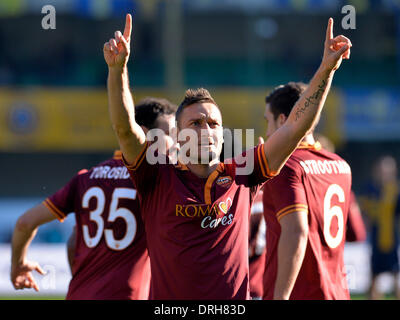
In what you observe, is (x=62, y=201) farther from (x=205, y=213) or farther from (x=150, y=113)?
(x=205, y=213)

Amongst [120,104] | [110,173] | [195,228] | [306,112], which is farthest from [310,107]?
[110,173]

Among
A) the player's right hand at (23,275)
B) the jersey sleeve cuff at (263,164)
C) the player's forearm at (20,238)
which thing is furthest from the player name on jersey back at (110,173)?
the jersey sleeve cuff at (263,164)

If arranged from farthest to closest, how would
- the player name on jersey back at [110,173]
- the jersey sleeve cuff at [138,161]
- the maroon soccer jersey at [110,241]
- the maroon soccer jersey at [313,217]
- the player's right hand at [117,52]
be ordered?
the player name on jersey back at [110,173], the maroon soccer jersey at [110,241], the maroon soccer jersey at [313,217], the jersey sleeve cuff at [138,161], the player's right hand at [117,52]

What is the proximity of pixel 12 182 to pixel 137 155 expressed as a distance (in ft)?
70.5

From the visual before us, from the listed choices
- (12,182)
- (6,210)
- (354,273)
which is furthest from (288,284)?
(12,182)

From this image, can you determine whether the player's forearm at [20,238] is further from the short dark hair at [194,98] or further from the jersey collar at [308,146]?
the jersey collar at [308,146]

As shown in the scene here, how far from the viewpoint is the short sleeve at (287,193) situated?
4.65 meters

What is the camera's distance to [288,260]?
4.49 metres

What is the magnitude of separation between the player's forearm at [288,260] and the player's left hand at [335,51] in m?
1.15

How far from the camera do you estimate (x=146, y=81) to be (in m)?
25.2

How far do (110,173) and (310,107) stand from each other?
1670 mm

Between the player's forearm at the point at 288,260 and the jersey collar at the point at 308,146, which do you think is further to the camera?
the jersey collar at the point at 308,146

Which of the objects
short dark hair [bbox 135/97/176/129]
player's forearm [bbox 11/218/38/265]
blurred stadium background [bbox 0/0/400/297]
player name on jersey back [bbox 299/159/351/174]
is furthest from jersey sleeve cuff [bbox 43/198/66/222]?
blurred stadium background [bbox 0/0/400/297]
